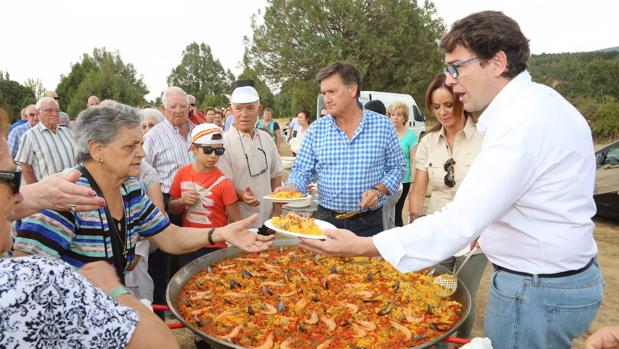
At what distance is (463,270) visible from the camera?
11.7 ft

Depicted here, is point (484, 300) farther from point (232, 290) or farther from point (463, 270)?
point (232, 290)

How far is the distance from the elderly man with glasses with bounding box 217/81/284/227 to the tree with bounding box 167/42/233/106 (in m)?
54.4

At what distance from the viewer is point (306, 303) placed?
283 cm

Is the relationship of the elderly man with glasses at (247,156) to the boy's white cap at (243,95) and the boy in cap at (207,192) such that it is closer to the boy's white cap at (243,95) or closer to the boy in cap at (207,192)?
the boy's white cap at (243,95)

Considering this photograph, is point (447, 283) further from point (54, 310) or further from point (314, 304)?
point (54, 310)

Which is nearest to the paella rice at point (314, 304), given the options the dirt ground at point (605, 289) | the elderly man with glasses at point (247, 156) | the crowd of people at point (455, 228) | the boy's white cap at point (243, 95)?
the crowd of people at point (455, 228)

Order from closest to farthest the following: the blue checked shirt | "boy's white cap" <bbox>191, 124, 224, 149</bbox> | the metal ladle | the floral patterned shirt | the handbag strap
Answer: the floral patterned shirt
the handbag strap
the metal ladle
the blue checked shirt
"boy's white cap" <bbox>191, 124, 224, 149</bbox>

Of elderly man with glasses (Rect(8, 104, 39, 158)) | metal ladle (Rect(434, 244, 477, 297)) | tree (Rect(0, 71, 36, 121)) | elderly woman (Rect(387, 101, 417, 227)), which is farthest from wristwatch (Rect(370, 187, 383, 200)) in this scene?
tree (Rect(0, 71, 36, 121))

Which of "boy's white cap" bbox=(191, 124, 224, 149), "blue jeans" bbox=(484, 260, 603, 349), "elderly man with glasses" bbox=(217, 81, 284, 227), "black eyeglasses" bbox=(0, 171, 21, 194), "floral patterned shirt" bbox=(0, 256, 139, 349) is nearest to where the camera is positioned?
"floral patterned shirt" bbox=(0, 256, 139, 349)

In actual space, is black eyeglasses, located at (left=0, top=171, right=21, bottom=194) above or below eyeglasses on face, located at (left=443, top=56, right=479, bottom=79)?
below

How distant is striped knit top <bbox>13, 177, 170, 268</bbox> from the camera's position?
7.60 feet

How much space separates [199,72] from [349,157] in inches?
2292

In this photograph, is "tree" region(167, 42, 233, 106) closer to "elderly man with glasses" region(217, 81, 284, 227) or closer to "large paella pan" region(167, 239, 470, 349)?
"elderly man with glasses" region(217, 81, 284, 227)

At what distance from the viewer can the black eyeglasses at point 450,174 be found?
152 inches
